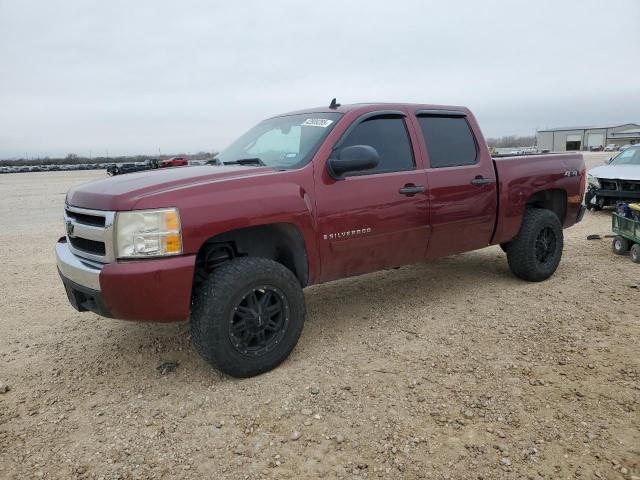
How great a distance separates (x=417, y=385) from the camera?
3203 millimetres

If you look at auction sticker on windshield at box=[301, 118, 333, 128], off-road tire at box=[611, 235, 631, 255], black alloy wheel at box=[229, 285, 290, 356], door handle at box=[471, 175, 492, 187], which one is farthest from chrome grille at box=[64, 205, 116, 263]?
off-road tire at box=[611, 235, 631, 255]

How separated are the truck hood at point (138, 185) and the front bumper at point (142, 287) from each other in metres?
0.39

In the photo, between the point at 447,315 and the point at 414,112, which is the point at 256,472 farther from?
the point at 414,112

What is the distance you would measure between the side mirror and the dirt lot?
1.41 meters

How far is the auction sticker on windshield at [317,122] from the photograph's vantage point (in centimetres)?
397

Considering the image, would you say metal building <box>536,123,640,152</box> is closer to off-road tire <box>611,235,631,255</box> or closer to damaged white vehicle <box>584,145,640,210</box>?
damaged white vehicle <box>584,145,640,210</box>

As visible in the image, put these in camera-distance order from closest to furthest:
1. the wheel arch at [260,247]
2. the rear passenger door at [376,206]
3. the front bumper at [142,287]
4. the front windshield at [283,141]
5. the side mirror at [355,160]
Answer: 1. the front bumper at [142,287]
2. the wheel arch at [260,247]
3. the side mirror at [355,160]
4. the rear passenger door at [376,206]
5. the front windshield at [283,141]

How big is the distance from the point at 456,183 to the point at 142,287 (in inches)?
116

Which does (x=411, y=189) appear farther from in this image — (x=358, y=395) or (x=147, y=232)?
(x=147, y=232)

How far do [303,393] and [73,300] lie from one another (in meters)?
1.76

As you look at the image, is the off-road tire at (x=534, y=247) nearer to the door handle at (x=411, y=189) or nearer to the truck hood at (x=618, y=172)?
the door handle at (x=411, y=189)

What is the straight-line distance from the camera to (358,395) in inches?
122

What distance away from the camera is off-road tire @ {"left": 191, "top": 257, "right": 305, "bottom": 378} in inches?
124

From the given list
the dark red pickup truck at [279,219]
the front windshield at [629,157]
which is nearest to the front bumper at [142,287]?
the dark red pickup truck at [279,219]
